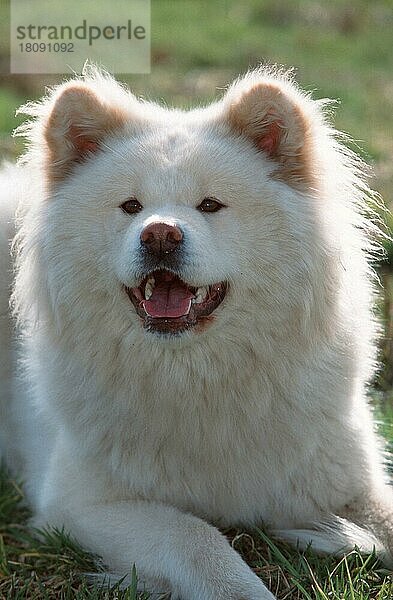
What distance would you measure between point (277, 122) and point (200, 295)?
0.70m

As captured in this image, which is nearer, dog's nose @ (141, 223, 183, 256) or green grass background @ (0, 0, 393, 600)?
dog's nose @ (141, 223, 183, 256)

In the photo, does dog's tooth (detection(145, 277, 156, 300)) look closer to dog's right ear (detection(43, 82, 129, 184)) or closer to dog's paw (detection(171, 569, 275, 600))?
dog's right ear (detection(43, 82, 129, 184))

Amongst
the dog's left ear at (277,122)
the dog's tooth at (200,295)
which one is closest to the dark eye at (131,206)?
the dog's tooth at (200,295)

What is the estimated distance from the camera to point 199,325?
330cm

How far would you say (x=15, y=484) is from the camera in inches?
179

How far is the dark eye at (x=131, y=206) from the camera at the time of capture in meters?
3.38

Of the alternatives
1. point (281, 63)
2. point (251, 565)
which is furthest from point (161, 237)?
point (281, 63)

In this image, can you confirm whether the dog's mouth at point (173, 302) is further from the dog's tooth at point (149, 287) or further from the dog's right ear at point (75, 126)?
the dog's right ear at point (75, 126)

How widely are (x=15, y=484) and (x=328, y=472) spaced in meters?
1.58

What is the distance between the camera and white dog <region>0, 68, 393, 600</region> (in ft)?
10.9

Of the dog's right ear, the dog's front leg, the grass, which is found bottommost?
the grass

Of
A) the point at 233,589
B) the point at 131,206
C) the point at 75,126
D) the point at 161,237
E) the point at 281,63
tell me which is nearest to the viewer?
the point at 161,237

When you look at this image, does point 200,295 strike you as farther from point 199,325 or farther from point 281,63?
point 281,63

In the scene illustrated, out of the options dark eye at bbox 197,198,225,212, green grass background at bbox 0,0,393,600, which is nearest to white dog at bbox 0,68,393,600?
dark eye at bbox 197,198,225,212
